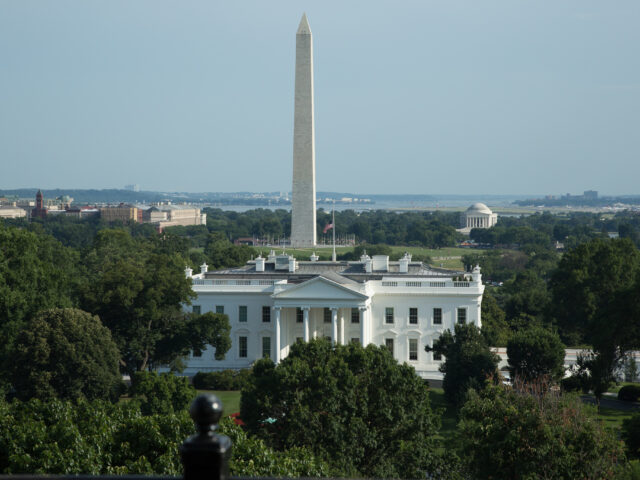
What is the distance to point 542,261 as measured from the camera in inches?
5659

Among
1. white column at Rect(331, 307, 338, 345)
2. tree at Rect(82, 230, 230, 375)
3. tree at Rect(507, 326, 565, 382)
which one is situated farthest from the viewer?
white column at Rect(331, 307, 338, 345)

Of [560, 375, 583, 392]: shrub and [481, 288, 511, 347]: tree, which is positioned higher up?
[481, 288, 511, 347]: tree

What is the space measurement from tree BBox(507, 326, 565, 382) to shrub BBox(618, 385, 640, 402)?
5149 mm

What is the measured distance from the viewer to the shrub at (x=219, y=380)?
213 feet

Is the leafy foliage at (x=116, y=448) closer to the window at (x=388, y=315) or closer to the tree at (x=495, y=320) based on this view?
the window at (x=388, y=315)

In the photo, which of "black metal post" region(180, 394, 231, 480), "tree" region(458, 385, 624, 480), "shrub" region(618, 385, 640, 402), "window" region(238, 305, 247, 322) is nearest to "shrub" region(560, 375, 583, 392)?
"shrub" region(618, 385, 640, 402)

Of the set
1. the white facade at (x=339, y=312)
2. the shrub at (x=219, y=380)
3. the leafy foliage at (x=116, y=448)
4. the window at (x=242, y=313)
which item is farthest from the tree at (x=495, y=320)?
the leafy foliage at (x=116, y=448)

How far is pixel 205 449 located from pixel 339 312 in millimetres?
63807

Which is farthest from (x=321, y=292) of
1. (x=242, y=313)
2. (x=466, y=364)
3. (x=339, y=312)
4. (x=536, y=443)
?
(x=536, y=443)

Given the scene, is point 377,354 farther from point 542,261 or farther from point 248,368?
point 542,261

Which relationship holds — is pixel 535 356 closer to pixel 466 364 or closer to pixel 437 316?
pixel 466 364

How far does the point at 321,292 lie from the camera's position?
68312 millimetres

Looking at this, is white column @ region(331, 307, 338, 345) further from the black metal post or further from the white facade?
the black metal post

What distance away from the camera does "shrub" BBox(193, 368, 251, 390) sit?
64.9 metres
